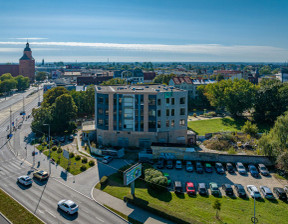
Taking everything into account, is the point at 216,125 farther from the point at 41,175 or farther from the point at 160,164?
the point at 41,175

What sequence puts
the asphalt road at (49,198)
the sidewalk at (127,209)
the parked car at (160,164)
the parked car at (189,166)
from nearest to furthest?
the sidewalk at (127,209), the asphalt road at (49,198), the parked car at (189,166), the parked car at (160,164)

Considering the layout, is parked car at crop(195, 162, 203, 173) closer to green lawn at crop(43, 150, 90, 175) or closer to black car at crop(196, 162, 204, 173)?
black car at crop(196, 162, 204, 173)

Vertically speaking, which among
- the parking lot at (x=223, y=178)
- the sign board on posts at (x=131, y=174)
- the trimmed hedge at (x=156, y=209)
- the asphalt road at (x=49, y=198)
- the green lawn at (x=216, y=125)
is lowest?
the asphalt road at (x=49, y=198)

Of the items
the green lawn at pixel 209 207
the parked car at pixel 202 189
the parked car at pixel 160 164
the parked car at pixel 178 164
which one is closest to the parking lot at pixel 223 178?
the parked car at pixel 178 164

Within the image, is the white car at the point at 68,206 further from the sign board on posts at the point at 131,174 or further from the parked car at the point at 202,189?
the parked car at the point at 202,189

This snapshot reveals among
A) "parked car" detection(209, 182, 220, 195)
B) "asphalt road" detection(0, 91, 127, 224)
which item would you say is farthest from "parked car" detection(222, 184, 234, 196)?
"asphalt road" detection(0, 91, 127, 224)
